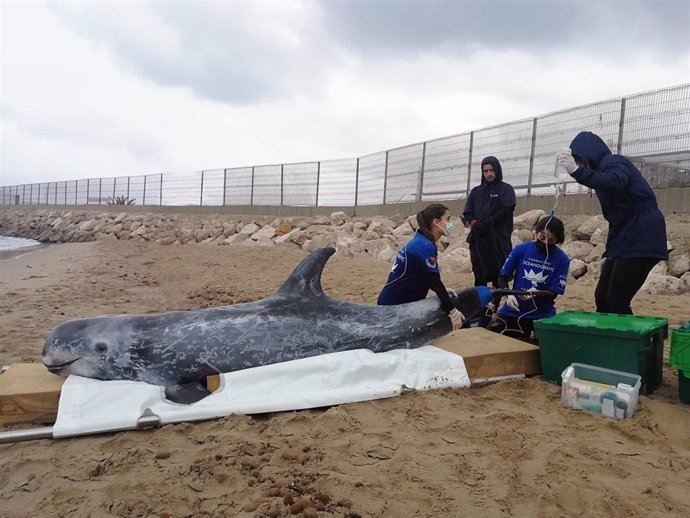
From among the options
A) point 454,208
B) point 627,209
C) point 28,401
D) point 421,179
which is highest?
point 421,179

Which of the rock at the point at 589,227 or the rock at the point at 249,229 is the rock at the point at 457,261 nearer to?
the rock at the point at 589,227

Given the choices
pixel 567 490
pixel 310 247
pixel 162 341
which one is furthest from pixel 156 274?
pixel 567 490

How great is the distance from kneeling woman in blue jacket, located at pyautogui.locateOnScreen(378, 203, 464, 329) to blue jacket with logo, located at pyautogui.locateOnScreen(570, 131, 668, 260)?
123 cm

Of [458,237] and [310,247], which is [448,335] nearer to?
[458,237]

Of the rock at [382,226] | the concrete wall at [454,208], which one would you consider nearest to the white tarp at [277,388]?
the concrete wall at [454,208]

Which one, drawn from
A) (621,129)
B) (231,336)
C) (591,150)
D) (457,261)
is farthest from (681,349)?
(621,129)

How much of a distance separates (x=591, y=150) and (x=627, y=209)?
618 mm

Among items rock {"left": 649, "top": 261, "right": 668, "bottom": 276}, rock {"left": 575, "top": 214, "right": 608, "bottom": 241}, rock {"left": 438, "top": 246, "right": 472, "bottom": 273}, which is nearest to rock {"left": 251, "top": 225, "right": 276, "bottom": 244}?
rock {"left": 438, "top": 246, "right": 472, "bottom": 273}

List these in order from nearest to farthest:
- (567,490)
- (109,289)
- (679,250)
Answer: (567,490) < (679,250) < (109,289)

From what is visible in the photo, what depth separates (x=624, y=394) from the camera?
11.7 ft

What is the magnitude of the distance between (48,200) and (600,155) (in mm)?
49618

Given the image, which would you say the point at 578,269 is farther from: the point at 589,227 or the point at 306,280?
the point at 306,280

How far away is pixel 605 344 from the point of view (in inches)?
158

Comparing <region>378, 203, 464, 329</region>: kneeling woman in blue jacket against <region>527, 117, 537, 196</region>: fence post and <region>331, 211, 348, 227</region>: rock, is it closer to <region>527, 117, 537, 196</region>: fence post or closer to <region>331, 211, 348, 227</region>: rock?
<region>527, 117, 537, 196</region>: fence post
